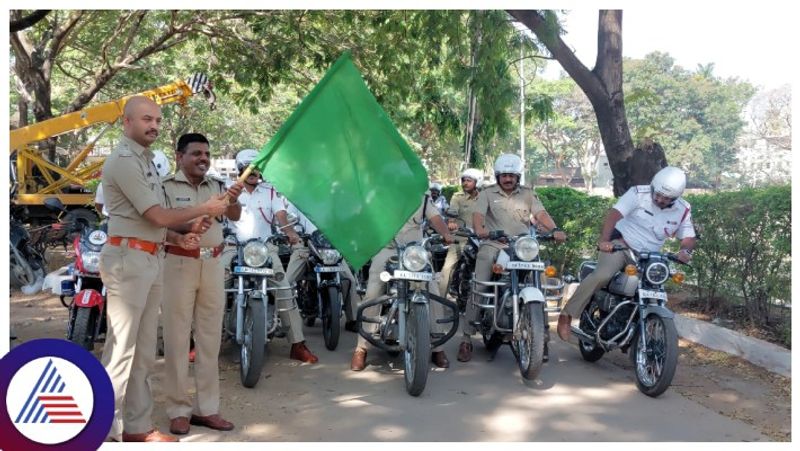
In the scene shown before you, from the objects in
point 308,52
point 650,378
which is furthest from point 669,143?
point 650,378

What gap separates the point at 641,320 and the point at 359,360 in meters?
2.27

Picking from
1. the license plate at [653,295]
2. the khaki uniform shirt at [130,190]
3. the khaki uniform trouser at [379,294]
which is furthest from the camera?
the khaki uniform trouser at [379,294]

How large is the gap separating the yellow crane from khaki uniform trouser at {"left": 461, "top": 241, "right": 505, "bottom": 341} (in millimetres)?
9668

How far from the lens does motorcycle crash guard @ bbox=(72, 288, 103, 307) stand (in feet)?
19.6

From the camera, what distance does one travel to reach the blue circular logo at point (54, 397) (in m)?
3.92

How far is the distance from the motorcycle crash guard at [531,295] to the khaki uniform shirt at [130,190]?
9.26ft

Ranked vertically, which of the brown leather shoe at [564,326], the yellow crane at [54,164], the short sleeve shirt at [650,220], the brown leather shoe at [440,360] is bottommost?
the brown leather shoe at [440,360]

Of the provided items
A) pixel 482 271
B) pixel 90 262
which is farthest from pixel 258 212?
pixel 482 271

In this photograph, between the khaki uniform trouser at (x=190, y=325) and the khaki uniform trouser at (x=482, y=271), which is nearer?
the khaki uniform trouser at (x=190, y=325)

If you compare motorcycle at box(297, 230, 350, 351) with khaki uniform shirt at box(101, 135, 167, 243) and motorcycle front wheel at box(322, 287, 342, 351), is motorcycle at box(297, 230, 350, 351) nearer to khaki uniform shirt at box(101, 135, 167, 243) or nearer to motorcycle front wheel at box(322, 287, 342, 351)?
motorcycle front wheel at box(322, 287, 342, 351)

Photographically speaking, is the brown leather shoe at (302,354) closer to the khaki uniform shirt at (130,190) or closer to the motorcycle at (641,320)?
the motorcycle at (641,320)

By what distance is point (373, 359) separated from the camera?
6945 mm

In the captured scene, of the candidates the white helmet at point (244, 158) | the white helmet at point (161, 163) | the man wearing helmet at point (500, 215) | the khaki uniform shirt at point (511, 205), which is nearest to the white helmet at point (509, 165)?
the man wearing helmet at point (500, 215)

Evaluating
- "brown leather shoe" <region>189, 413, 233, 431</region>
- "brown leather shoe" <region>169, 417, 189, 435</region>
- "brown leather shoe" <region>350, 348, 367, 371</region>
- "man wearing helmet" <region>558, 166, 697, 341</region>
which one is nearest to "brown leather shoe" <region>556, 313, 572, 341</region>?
"man wearing helmet" <region>558, 166, 697, 341</region>
